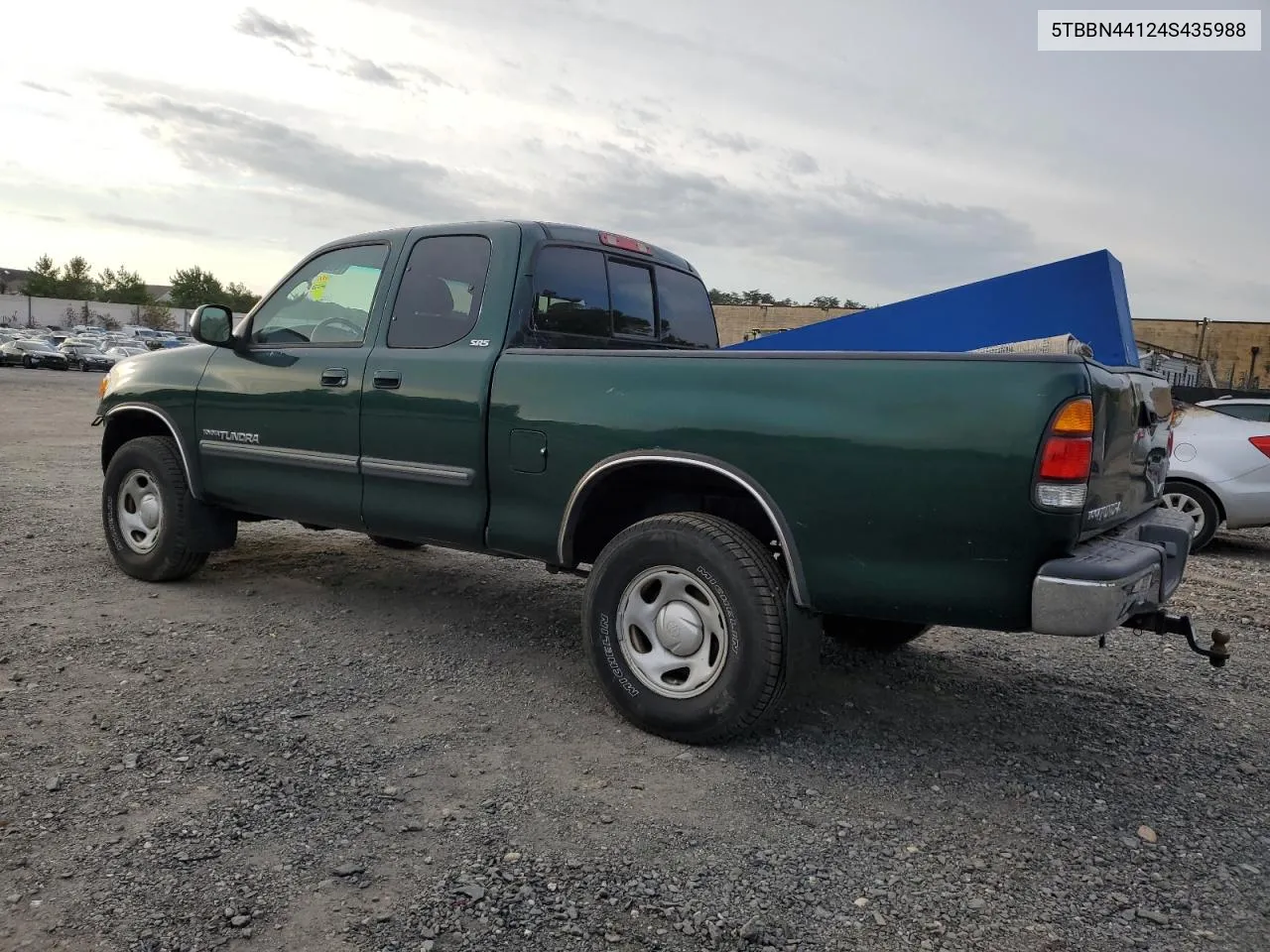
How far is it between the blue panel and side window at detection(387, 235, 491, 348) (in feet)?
7.30

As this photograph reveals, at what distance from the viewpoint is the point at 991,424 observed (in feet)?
9.77

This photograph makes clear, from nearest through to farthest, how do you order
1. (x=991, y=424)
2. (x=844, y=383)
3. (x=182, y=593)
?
(x=991, y=424) < (x=844, y=383) < (x=182, y=593)

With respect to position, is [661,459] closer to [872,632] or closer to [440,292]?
[440,292]

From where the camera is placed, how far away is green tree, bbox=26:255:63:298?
89.3 m

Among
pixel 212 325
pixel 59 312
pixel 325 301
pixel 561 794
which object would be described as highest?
pixel 59 312

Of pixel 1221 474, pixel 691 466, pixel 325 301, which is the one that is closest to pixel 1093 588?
pixel 691 466

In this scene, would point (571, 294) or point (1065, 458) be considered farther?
point (571, 294)

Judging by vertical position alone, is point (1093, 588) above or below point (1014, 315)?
below

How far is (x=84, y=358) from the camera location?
40.2m

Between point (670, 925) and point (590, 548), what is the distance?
6.18 feet

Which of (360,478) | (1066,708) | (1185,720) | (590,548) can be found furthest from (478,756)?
(1185,720)

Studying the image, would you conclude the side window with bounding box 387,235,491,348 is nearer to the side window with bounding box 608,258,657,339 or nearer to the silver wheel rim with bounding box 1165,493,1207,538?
the side window with bounding box 608,258,657,339

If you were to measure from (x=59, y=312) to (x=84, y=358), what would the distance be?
4959 centimetres

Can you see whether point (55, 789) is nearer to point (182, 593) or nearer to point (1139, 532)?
point (182, 593)
